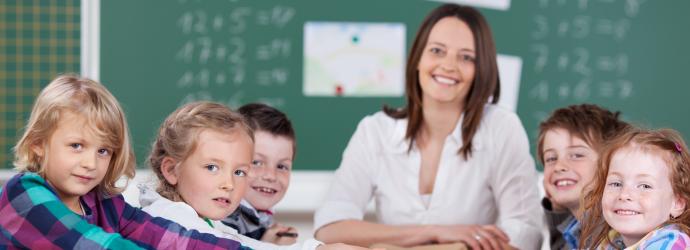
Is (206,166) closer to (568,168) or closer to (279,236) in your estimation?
(279,236)

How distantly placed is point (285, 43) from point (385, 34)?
446 mm

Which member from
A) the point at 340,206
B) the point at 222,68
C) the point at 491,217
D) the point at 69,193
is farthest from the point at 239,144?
the point at 222,68

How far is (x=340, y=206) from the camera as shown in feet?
9.50

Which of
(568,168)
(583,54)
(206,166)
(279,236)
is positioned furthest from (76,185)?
(583,54)

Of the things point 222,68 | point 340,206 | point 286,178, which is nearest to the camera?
point 286,178

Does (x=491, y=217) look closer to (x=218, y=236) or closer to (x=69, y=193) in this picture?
(x=218, y=236)

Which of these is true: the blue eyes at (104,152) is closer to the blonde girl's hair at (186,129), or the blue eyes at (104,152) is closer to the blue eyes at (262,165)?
the blonde girl's hair at (186,129)

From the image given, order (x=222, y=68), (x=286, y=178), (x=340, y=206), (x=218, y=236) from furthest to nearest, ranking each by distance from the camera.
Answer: (x=222, y=68)
(x=340, y=206)
(x=286, y=178)
(x=218, y=236)

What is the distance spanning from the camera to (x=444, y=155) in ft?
9.48

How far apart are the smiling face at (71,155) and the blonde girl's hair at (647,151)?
1142 mm

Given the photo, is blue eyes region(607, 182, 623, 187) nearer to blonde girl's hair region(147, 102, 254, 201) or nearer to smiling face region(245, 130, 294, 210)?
blonde girl's hair region(147, 102, 254, 201)

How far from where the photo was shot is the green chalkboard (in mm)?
3812

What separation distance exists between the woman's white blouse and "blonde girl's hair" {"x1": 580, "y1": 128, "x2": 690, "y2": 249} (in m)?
0.59

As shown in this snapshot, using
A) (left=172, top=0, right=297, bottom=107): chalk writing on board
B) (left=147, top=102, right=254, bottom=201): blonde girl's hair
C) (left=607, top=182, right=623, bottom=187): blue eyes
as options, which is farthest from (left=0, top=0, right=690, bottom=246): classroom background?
(left=607, top=182, right=623, bottom=187): blue eyes
